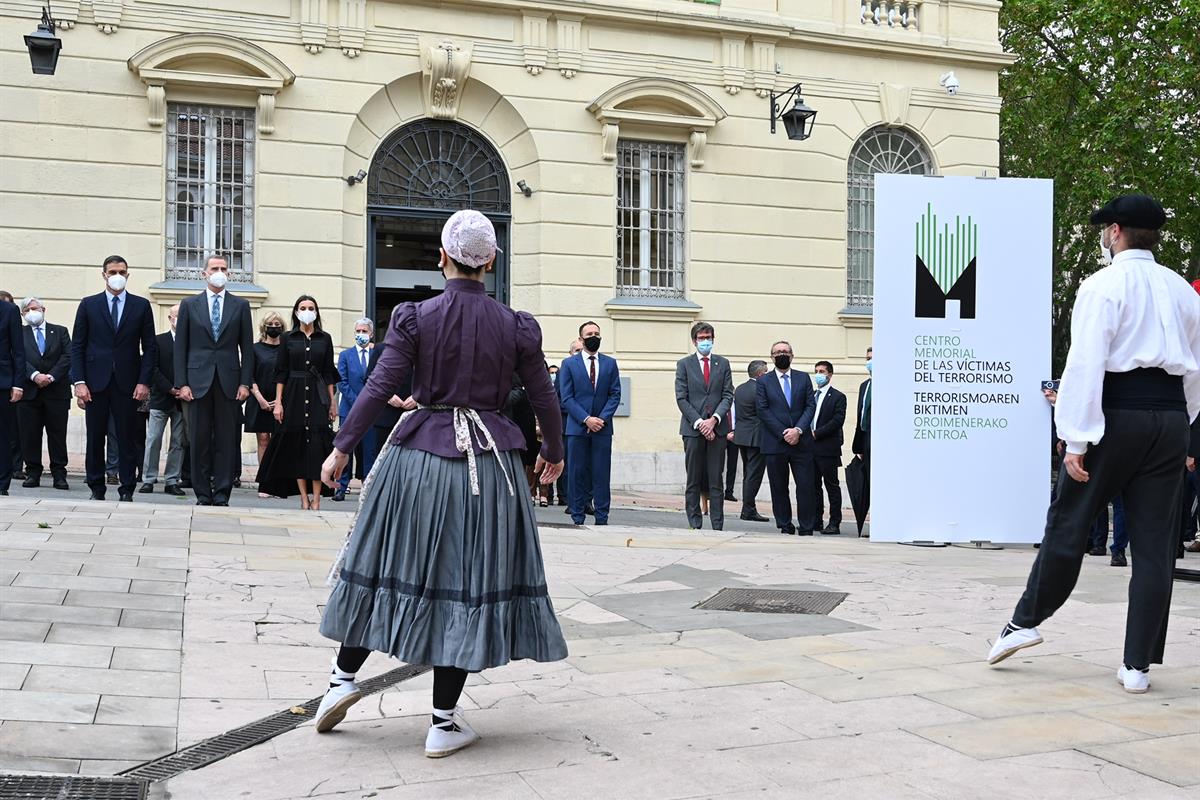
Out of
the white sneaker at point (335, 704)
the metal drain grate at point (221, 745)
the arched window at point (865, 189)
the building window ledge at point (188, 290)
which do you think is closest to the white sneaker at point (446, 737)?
the white sneaker at point (335, 704)

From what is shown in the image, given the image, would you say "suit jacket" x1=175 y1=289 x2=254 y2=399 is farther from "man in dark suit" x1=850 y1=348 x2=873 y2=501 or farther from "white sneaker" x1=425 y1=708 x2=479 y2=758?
Result: "white sneaker" x1=425 y1=708 x2=479 y2=758

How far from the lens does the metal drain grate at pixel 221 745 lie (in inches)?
173

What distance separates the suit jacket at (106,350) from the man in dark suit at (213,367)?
0.30 meters

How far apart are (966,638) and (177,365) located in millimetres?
7478

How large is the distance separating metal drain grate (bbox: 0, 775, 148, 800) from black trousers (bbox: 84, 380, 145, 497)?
7890 millimetres

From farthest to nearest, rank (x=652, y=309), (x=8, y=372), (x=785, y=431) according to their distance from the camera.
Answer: (x=652, y=309) → (x=785, y=431) → (x=8, y=372)

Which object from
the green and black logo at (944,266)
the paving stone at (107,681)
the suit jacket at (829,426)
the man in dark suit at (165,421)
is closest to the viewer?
the paving stone at (107,681)

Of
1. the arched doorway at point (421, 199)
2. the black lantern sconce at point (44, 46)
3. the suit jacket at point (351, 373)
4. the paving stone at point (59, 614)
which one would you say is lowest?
the paving stone at point (59, 614)

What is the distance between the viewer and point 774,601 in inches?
312

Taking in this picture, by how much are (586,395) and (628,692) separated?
7.78 m

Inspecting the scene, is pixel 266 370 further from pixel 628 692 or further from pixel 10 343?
pixel 628 692

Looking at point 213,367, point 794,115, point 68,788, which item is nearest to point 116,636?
point 68,788

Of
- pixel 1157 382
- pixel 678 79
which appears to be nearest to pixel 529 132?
pixel 678 79

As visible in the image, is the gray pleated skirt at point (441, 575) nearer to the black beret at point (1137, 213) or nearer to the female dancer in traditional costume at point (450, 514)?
the female dancer in traditional costume at point (450, 514)
